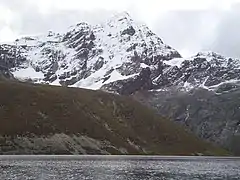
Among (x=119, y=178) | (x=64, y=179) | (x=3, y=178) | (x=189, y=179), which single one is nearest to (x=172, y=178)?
(x=189, y=179)

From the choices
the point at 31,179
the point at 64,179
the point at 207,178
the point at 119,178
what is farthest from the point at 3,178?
the point at 207,178

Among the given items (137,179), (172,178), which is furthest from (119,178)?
(172,178)

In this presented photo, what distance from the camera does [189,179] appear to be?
115938 mm

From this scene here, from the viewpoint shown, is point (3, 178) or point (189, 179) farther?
point (189, 179)

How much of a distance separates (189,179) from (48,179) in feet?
101

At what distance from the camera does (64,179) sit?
10569cm

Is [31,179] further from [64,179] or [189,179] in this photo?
[189,179]

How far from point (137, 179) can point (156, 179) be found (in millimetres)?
4081

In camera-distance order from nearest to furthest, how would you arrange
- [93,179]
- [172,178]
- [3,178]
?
[3,178] < [93,179] < [172,178]

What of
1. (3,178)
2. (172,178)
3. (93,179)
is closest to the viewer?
(3,178)

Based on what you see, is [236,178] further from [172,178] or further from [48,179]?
[48,179]

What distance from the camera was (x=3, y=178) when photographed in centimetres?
10156

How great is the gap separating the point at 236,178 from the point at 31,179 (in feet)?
154

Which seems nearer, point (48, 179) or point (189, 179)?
point (48, 179)
